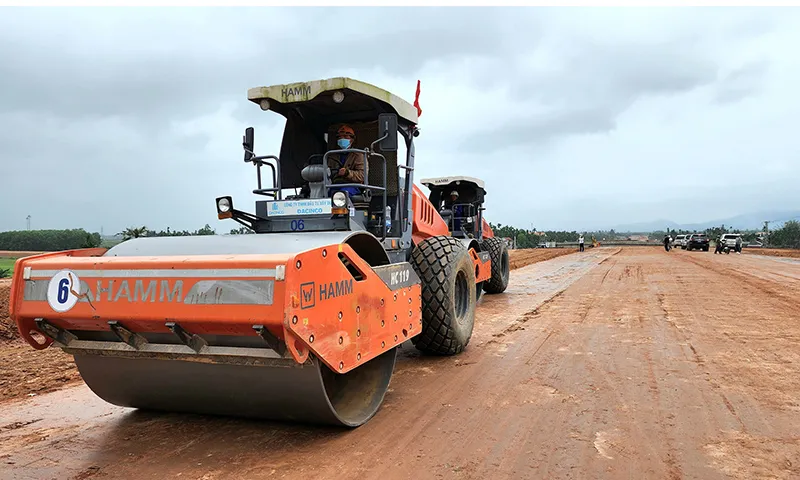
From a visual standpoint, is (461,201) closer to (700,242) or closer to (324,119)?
(324,119)

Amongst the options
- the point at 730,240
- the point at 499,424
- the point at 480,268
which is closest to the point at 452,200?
the point at 480,268

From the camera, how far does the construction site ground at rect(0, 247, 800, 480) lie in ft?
10.6

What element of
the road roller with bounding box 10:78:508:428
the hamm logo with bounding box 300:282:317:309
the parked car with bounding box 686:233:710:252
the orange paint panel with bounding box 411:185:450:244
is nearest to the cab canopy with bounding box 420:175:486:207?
the orange paint panel with bounding box 411:185:450:244

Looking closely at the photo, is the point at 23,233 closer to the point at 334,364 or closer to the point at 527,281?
the point at 527,281

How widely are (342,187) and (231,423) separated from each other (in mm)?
2215

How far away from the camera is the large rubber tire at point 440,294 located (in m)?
5.51

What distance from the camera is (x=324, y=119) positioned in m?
6.02

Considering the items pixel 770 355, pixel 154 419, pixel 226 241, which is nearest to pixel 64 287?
pixel 226 241

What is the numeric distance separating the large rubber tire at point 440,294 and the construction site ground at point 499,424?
0.82 ft

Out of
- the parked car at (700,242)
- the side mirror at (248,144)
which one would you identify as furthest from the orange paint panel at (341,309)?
the parked car at (700,242)

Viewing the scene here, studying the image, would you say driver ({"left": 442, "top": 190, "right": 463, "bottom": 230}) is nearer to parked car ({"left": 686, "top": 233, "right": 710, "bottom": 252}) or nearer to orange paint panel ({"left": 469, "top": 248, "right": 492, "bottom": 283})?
orange paint panel ({"left": 469, "top": 248, "right": 492, "bottom": 283})

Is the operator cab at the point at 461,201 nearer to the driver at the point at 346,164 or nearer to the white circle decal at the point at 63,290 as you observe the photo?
the driver at the point at 346,164

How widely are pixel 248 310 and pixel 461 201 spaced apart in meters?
10.0

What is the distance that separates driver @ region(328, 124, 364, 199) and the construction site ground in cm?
197
